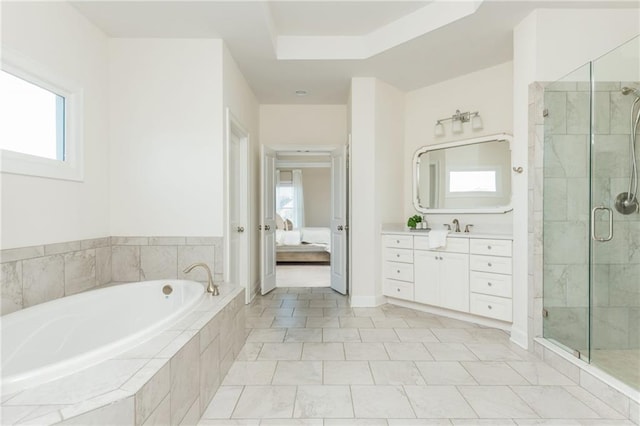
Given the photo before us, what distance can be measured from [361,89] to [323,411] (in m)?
3.31

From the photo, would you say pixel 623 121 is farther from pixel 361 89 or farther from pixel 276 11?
pixel 276 11

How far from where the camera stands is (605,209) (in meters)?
2.41

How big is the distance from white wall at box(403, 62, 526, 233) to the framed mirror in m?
0.08

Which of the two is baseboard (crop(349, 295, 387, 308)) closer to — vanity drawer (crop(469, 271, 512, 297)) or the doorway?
the doorway

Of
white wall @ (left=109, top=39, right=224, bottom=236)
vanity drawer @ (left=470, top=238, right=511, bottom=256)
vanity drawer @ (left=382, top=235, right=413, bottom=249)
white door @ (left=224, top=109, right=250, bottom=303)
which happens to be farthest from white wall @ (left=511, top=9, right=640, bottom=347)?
white door @ (left=224, top=109, right=250, bottom=303)

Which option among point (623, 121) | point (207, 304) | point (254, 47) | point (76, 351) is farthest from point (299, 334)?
point (623, 121)

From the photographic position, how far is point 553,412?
6.19 ft

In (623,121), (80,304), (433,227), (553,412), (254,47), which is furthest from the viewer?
(433,227)

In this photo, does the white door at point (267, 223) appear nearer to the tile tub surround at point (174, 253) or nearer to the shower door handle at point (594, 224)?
the tile tub surround at point (174, 253)

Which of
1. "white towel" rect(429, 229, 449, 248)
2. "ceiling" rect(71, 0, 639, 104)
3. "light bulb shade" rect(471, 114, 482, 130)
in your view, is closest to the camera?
"ceiling" rect(71, 0, 639, 104)

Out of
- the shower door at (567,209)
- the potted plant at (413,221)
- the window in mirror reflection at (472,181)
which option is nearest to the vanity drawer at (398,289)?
the potted plant at (413,221)

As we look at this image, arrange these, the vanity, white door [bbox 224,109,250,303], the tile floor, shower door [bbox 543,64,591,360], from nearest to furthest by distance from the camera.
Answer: the tile floor
shower door [bbox 543,64,591,360]
the vanity
white door [bbox 224,109,250,303]

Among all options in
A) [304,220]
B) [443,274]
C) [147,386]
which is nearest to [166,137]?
[147,386]

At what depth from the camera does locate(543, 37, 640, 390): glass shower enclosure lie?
7.79 ft
